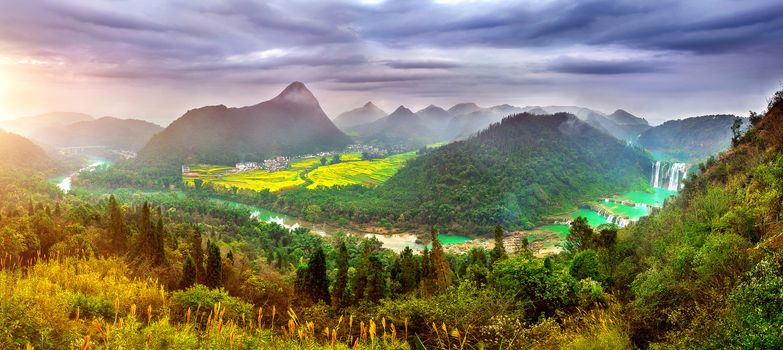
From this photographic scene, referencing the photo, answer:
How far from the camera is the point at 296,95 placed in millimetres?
192875

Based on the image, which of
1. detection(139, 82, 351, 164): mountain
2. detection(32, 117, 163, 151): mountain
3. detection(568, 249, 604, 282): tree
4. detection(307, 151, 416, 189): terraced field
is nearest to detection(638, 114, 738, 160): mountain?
detection(307, 151, 416, 189): terraced field

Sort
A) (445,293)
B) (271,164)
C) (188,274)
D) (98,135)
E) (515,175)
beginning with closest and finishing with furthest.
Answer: (445,293) < (188,274) < (515,175) < (271,164) < (98,135)

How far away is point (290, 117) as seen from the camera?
175250 mm

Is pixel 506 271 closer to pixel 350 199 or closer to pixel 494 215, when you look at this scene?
pixel 494 215

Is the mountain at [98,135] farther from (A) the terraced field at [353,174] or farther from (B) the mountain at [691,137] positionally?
(B) the mountain at [691,137]

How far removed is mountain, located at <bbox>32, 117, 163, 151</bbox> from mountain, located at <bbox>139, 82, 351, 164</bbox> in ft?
148

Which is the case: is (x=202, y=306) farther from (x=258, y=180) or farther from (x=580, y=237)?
(x=258, y=180)

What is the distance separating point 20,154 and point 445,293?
109 meters

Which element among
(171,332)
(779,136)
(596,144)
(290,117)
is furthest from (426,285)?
(290,117)

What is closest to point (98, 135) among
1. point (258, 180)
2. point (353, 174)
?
point (258, 180)

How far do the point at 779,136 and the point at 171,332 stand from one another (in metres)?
25.1

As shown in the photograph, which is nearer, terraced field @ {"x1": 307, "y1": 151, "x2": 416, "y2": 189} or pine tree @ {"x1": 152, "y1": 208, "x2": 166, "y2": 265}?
pine tree @ {"x1": 152, "y1": 208, "x2": 166, "y2": 265}

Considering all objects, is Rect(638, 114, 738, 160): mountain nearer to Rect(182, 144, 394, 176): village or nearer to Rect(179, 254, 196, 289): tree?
Rect(182, 144, 394, 176): village

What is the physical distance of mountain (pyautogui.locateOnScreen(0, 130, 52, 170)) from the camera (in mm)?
80062
